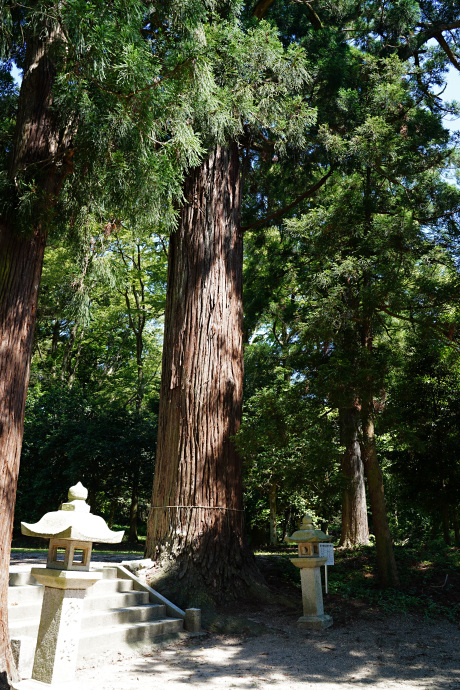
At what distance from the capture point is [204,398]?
283 inches

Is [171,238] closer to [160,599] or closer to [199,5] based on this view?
[199,5]

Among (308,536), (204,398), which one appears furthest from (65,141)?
(308,536)

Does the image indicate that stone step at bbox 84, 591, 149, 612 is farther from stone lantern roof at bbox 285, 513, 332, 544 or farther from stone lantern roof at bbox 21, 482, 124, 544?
stone lantern roof at bbox 21, 482, 124, 544

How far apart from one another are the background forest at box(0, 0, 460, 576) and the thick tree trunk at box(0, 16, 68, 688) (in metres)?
0.31

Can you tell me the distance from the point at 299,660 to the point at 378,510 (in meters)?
3.01

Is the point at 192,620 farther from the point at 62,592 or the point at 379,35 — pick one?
the point at 379,35

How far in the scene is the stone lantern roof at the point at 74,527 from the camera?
11.3 feet

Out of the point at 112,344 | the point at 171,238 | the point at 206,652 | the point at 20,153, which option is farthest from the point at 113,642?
the point at 112,344

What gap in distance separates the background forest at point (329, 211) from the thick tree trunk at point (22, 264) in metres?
0.31

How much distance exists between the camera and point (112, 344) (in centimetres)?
2061

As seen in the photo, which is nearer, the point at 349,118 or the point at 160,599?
the point at 160,599

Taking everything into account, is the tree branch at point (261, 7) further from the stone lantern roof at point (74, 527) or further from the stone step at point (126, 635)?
the stone step at point (126, 635)

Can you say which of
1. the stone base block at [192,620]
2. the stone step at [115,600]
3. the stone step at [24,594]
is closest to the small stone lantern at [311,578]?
the stone base block at [192,620]

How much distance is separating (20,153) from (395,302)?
5092 mm
